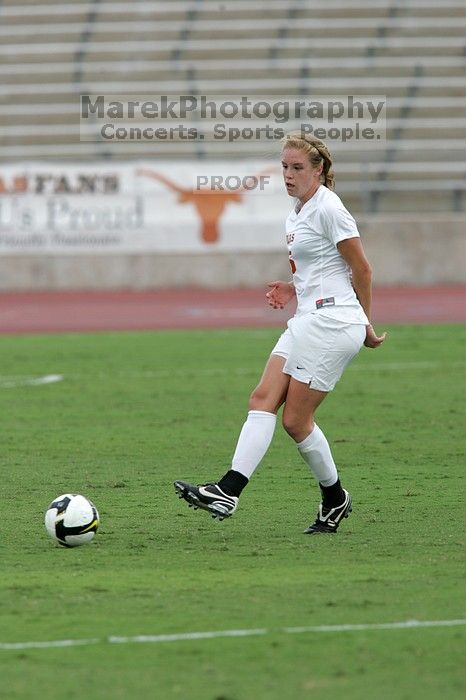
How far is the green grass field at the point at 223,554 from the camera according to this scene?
15.6 ft

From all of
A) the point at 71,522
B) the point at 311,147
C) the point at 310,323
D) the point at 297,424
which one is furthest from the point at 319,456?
the point at 311,147

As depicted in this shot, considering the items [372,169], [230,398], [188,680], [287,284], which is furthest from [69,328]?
[188,680]

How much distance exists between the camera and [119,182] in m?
25.1

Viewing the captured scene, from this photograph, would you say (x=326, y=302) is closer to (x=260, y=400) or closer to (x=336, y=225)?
(x=336, y=225)

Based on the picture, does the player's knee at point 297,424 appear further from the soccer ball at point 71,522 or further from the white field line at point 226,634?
the white field line at point 226,634

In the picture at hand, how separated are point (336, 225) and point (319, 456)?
1.20m

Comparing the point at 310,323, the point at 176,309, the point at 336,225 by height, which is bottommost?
the point at 176,309

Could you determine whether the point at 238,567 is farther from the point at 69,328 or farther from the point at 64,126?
the point at 64,126

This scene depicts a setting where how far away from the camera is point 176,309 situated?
2238 centimetres

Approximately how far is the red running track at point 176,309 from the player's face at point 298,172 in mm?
11932

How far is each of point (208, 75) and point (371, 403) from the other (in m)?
18.9

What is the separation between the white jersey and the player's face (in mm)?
72

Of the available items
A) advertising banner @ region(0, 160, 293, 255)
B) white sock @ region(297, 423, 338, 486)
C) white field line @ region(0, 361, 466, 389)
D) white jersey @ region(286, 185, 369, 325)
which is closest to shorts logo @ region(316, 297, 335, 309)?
white jersey @ region(286, 185, 369, 325)

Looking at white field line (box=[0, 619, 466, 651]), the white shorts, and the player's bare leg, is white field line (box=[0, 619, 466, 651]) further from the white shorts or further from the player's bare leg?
the white shorts
